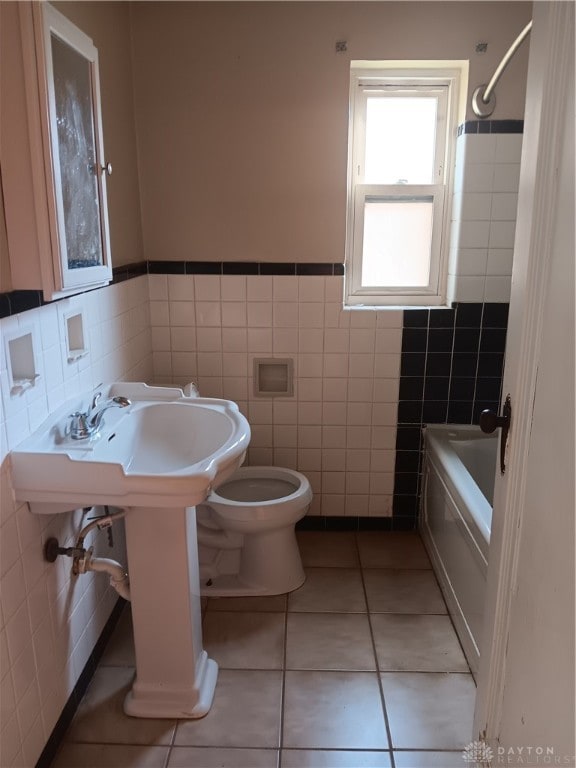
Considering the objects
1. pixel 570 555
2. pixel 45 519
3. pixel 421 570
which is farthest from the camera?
pixel 421 570

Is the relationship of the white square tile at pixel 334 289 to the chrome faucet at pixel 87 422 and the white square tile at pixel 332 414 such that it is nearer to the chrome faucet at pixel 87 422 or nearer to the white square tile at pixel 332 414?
the white square tile at pixel 332 414

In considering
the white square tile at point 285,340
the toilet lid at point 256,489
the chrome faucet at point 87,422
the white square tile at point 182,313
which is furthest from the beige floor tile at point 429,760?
the white square tile at point 182,313

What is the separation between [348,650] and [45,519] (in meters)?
1.11

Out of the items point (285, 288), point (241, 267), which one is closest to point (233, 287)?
point (241, 267)

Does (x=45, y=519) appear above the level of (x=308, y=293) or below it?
below

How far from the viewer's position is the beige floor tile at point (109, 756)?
1522 millimetres

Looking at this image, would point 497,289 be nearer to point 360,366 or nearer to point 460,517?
point 360,366

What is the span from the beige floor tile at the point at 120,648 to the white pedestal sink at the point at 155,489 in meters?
0.18

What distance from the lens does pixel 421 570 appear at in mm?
2439

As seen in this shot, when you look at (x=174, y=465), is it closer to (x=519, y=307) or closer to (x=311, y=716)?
(x=311, y=716)

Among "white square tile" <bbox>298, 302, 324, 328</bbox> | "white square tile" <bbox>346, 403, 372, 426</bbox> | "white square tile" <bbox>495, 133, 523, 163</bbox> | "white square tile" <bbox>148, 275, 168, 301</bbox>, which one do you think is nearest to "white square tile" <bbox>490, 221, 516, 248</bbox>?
"white square tile" <bbox>495, 133, 523, 163</bbox>

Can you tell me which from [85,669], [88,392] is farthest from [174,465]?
[85,669]

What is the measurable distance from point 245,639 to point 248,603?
0.21 m

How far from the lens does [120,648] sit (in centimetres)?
195
